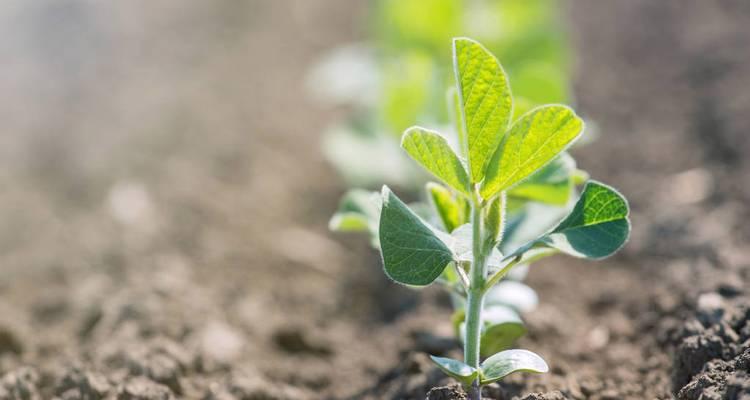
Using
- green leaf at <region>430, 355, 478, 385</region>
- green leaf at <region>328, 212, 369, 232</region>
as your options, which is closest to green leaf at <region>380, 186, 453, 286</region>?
green leaf at <region>430, 355, 478, 385</region>

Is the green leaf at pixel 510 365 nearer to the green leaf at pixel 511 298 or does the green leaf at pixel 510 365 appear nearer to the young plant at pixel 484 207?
the young plant at pixel 484 207

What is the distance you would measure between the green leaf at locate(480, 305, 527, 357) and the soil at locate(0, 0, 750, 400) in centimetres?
9

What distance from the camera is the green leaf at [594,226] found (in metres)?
1.47

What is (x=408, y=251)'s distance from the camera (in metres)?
1.47

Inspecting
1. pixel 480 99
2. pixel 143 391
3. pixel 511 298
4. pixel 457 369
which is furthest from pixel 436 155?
pixel 143 391

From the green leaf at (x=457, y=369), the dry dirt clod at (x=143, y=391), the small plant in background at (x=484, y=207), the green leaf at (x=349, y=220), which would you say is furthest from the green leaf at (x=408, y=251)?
the dry dirt clod at (x=143, y=391)

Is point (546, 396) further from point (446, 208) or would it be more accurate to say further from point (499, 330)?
point (446, 208)

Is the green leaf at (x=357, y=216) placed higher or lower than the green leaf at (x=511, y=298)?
higher

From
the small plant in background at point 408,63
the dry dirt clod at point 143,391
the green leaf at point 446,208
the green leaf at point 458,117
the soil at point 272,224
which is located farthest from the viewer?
the small plant in background at point 408,63

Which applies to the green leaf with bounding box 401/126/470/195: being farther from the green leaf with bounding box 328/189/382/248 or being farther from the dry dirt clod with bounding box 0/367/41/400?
the dry dirt clod with bounding box 0/367/41/400

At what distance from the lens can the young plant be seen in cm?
145

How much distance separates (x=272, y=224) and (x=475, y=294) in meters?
1.72

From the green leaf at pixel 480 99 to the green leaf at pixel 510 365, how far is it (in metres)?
0.32

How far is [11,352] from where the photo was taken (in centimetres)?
214
